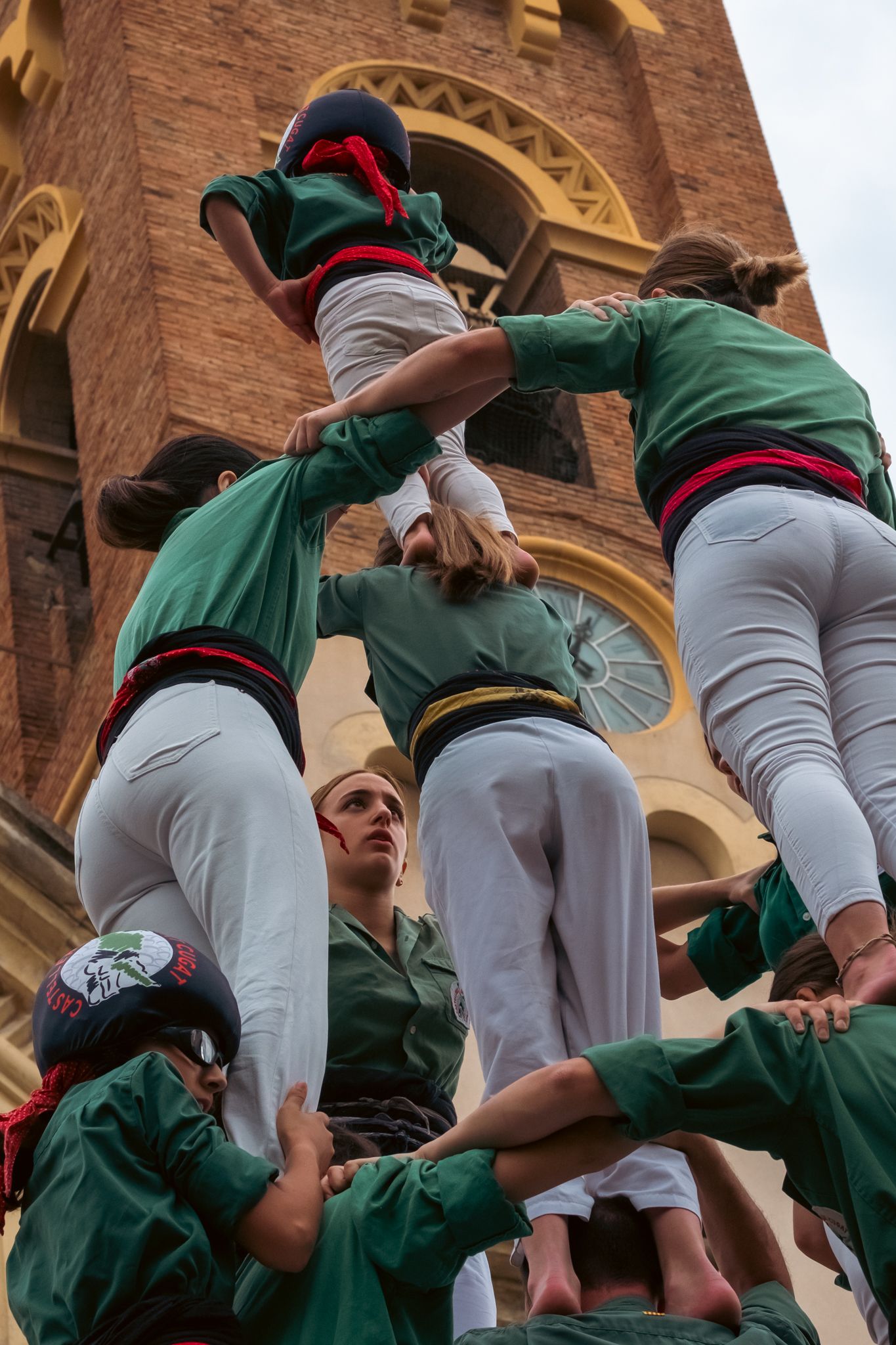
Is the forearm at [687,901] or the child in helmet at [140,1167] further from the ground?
the child in helmet at [140,1167]

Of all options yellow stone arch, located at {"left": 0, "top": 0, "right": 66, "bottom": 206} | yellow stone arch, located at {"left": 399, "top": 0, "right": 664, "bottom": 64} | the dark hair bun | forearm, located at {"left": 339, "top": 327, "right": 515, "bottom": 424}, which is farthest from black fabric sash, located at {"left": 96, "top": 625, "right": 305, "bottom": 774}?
yellow stone arch, located at {"left": 399, "top": 0, "right": 664, "bottom": 64}

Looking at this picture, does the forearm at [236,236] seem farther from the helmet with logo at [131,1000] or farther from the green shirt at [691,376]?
the helmet with logo at [131,1000]

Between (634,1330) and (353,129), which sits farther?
(353,129)

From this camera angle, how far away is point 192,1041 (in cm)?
434

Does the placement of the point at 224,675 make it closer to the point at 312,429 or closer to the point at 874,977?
the point at 312,429

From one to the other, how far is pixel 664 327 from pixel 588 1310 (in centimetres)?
222

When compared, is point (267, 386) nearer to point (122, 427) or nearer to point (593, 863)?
point (122, 427)

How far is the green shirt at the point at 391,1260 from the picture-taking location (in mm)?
4090

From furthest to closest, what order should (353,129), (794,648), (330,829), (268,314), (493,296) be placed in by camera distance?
1. (493,296)
2. (268,314)
3. (353,129)
4. (330,829)
5. (794,648)

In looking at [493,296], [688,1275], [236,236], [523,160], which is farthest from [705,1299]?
[523,160]

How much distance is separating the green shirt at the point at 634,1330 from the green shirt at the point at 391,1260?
19 centimetres

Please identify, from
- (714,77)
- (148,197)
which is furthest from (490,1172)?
(714,77)

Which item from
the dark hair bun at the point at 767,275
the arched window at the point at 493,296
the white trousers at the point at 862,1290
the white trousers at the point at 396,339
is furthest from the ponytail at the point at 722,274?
the arched window at the point at 493,296

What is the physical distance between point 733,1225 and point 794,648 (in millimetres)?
1136
